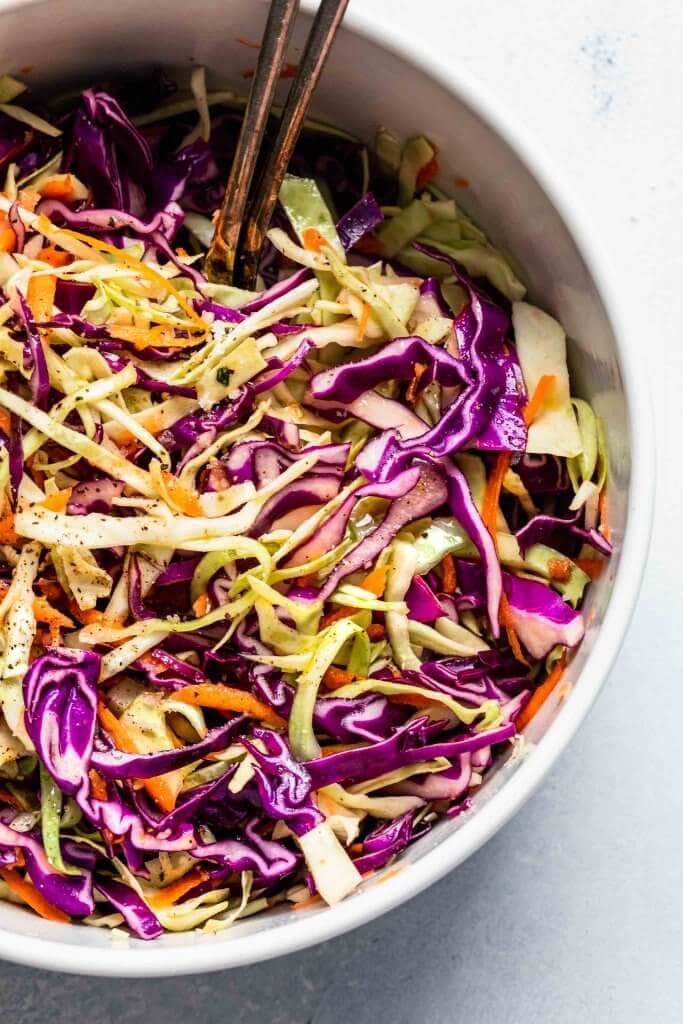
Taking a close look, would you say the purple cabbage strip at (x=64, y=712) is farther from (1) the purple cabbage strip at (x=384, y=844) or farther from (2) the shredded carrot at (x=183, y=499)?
(1) the purple cabbage strip at (x=384, y=844)

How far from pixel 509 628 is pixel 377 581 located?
0.57ft

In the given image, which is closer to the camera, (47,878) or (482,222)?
(47,878)

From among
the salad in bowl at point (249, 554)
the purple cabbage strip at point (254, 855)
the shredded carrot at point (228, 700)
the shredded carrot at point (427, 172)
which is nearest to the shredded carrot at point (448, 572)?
the salad in bowl at point (249, 554)

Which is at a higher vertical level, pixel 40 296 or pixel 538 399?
pixel 538 399

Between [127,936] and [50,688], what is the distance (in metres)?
0.29

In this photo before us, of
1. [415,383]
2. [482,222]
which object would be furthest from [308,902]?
[482,222]

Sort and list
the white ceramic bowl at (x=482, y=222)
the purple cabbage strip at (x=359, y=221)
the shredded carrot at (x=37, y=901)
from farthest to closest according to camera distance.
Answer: the purple cabbage strip at (x=359, y=221) < the shredded carrot at (x=37, y=901) < the white ceramic bowl at (x=482, y=222)

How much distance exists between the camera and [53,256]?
54.9 inches

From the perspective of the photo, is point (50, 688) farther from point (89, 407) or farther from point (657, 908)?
point (657, 908)

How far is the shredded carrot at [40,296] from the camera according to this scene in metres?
1.34

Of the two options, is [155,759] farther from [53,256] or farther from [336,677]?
[53,256]

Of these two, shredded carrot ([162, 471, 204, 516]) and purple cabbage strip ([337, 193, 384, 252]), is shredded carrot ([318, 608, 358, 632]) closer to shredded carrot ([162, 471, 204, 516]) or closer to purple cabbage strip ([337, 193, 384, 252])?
shredded carrot ([162, 471, 204, 516])

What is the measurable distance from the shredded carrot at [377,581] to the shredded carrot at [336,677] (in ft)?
0.31

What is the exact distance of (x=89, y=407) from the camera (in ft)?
4.33
